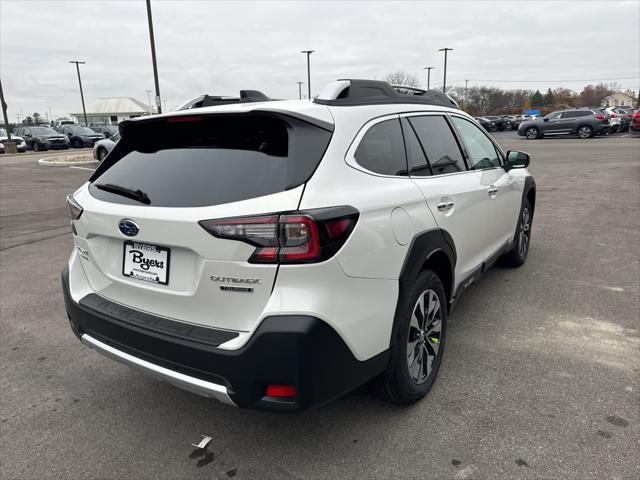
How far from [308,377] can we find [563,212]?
7.54 meters

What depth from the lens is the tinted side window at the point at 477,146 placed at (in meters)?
3.86

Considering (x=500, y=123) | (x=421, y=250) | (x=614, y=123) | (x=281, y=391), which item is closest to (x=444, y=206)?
(x=421, y=250)

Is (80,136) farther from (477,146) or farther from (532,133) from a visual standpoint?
(477,146)

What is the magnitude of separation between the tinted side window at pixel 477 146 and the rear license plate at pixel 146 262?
2404 mm

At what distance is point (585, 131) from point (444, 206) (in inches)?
1180

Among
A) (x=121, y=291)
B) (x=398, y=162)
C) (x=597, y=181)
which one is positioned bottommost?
(x=597, y=181)

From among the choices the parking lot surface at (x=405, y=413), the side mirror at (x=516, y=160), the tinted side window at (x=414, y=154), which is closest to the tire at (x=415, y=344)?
the parking lot surface at (x=405, y=413)

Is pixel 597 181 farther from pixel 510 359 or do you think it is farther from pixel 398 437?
pixel 398 437

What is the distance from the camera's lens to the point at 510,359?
3393 millimetres

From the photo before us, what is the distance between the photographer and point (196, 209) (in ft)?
7.18

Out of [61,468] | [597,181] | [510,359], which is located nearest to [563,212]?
[597,181]

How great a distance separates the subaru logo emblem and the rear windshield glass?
4.3 inches

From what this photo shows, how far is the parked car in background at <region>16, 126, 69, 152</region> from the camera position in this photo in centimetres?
3234

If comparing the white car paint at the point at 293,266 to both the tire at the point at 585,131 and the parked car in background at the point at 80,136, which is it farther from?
the parked car in background at the point at 80,136
